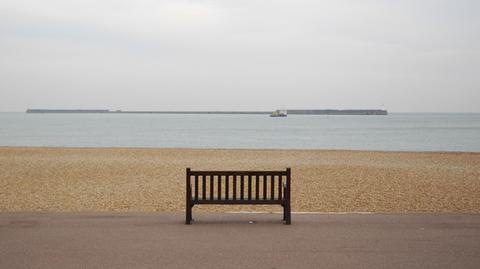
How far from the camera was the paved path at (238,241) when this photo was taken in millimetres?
5891

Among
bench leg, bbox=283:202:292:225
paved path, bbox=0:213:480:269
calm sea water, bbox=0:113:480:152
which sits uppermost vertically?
bench leg, bbox=283:202:292:225

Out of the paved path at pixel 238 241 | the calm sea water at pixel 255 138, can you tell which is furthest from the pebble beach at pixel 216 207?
the calm sea water at pixel 255 138

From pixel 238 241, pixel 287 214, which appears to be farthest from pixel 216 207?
pixel 238 241

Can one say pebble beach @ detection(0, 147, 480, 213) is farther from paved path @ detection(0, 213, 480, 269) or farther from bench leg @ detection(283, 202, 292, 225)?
bench leg @ detection(283, 202, 292, 225)

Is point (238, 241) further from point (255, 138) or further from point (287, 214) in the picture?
point (255, 138)

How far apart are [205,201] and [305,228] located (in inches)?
61.2

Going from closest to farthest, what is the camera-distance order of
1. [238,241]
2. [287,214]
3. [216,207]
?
[238,241] < [287,214] < [216,207]

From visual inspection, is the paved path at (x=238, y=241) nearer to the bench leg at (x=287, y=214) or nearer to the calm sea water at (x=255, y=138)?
the bench leg at (x=287, y=214)

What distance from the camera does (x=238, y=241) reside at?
6.80m

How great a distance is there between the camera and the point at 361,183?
1603 centimetres

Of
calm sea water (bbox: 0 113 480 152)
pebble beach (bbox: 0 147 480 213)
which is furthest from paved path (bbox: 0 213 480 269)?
calm sea water (bbox: 0 113 480 152)

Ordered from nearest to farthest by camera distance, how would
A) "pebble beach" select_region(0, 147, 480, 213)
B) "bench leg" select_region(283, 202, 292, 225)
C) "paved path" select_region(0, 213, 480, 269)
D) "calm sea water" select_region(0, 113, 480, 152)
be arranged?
"paved path" select_region(0, 213, 480, 269), "bench leg" select_region(283, 202, 292, 225), "pebble beach" select_region(0, 147, 480, 213), "calm sea water" select_region(0, 113, 480, 152)

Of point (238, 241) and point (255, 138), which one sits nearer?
point (238, 241)

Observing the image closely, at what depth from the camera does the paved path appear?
232 inches
